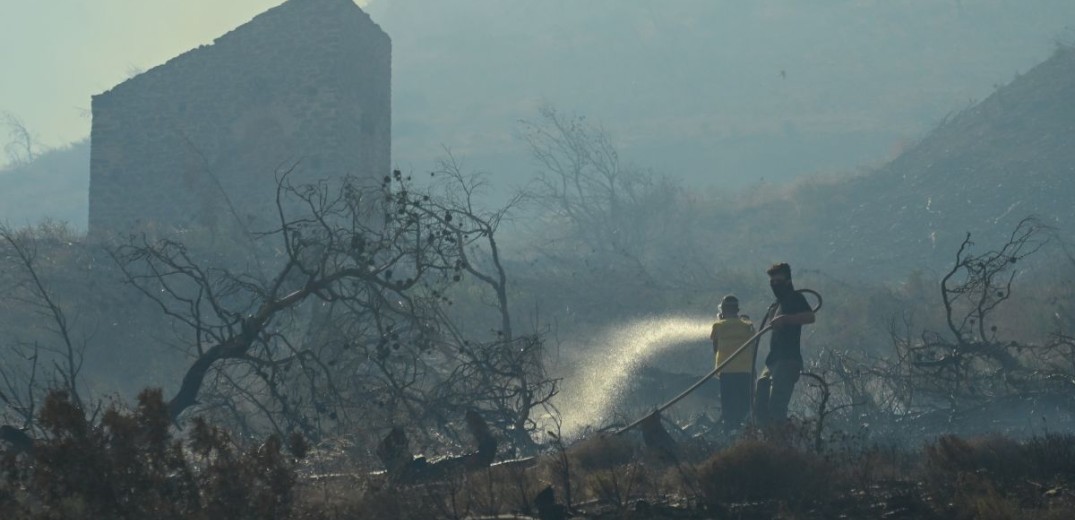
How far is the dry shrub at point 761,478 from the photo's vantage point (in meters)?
8.37

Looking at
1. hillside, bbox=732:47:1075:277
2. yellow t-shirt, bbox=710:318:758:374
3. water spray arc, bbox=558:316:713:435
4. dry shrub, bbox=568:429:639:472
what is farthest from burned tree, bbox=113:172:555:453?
hillside, bbox=732:47:1075:277

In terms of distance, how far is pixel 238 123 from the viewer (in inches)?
1144

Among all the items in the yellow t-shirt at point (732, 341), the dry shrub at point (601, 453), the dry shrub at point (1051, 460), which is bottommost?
the dry shrub at point (1051, 460)

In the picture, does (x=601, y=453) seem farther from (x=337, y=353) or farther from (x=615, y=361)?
(x=615, y=361)

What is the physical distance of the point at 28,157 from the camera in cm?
9331

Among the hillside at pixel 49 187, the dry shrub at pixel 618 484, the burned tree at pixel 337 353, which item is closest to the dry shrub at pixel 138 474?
the dry shrub at pixel 618 484

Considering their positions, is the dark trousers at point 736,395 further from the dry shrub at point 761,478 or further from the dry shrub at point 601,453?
the dry shrub at point 761,478

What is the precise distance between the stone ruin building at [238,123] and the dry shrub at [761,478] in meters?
20.4

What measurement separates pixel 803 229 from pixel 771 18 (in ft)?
198

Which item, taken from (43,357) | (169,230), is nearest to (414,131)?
(169,230)

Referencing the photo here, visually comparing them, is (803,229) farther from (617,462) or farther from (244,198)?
(617,462)

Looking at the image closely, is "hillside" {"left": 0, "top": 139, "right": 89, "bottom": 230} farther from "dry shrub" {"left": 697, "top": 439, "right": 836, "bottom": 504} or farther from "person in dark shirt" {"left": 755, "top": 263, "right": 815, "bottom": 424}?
"dry shrub" {"left": 697, "top": 439, "right": 836, "bottom": 504}

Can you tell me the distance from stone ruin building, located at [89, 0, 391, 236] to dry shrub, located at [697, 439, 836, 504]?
20.4m

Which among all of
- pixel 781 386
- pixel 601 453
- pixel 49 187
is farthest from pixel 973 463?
pixel 49 187
